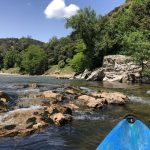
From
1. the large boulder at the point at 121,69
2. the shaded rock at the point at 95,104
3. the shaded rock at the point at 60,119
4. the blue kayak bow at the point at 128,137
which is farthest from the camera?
the large boulder at the point at 121,69

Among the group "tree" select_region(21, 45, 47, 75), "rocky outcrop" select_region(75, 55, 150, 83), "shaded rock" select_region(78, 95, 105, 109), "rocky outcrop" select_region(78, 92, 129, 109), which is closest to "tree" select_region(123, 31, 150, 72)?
"rocky outcrop" select_region(75, 55, 150, 83)

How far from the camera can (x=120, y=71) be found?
211 feet

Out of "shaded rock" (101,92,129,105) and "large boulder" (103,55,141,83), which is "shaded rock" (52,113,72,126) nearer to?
"shaded rock" (101,92,129,105)

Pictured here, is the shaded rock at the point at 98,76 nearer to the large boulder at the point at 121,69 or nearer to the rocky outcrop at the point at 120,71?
the rocky outcrop at the point at 120,71

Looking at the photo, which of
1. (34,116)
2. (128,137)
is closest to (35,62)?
(34,116)

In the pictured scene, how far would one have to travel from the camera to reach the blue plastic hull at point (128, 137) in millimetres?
8535

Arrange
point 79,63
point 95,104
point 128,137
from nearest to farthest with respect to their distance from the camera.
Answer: point 128,137, point 95,104, point 79,63

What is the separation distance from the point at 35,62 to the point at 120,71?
66354 millimetres

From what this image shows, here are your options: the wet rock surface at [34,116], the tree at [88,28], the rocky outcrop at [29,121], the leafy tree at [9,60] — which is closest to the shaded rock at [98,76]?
the tree at [88,28]

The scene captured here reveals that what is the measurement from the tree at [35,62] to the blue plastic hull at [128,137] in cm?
11562

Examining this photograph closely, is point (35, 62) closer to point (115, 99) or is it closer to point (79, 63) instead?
point (79, 63)

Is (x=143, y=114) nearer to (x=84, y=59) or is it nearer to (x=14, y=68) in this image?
(x=84, y=59)

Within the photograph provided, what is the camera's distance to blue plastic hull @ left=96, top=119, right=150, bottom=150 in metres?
8.54

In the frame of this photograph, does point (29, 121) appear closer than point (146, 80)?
Yes
